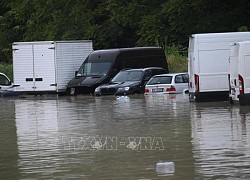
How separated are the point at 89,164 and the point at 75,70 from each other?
→ 32403 millimetres

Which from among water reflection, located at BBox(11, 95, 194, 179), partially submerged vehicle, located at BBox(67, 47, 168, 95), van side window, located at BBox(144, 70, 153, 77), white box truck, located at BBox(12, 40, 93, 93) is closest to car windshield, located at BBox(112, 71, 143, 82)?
van side window, located at BBox(144, 70, 153, 77)

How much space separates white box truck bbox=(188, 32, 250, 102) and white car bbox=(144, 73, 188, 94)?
A: 7699 mm

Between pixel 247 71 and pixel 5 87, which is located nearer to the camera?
pixel 247 71

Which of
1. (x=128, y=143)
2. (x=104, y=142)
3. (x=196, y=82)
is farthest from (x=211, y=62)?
(x=128, y=143)

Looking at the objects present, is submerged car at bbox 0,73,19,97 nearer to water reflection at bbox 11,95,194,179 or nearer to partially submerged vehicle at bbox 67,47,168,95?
partially submerged vehicle at bbox 67,47,168,95

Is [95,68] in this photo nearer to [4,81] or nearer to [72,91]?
[72,91]

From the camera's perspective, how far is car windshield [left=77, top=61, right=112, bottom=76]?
42.8 metres

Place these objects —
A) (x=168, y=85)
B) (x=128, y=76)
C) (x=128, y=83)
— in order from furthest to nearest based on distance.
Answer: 1. (x=128, y=76)
2. (x=128, y=83)
3. (x=168, y=85)

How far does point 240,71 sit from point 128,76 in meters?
15.8

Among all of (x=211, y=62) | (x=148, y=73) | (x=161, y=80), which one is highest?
(x=211, y=62)

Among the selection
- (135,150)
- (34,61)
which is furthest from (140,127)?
(34,61)

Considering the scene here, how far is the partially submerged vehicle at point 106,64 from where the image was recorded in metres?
42.4

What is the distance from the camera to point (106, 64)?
42781 millimetres

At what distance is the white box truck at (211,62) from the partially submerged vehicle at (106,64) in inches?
545
